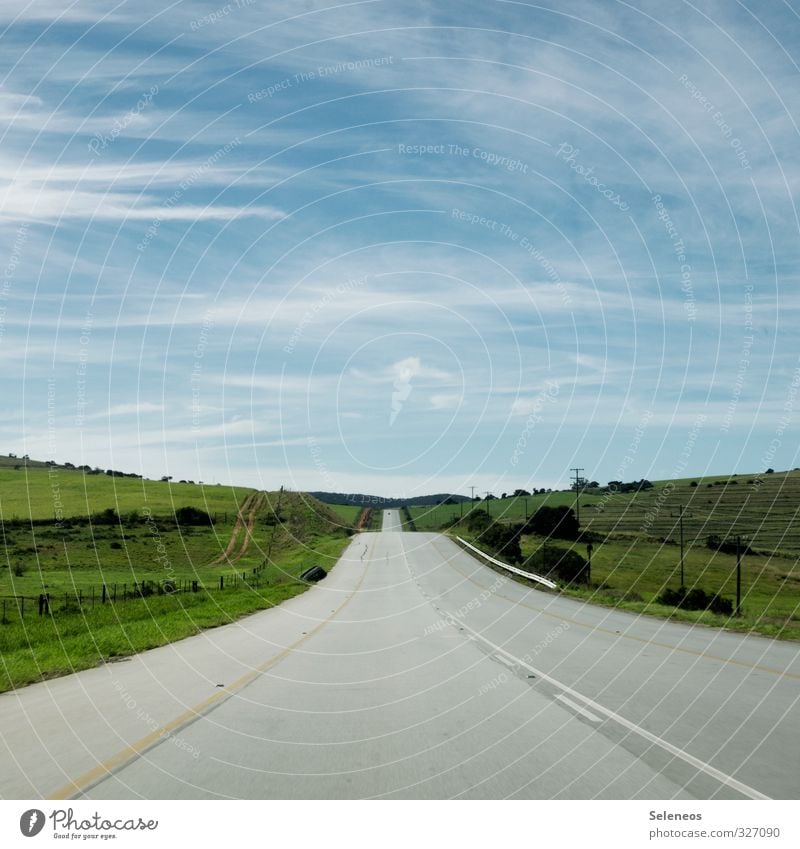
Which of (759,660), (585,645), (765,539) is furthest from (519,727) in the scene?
(765,539)

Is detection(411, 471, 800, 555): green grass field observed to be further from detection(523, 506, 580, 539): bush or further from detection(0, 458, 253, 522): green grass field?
detection(0, 458, 253, 522): green grass field

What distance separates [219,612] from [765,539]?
308 feet

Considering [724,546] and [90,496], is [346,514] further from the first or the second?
[724,546]

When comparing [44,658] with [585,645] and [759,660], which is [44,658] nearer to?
[585,645]

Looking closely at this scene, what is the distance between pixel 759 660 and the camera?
17719 millimetres

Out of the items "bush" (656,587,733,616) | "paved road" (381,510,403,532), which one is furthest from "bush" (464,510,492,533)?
"bush" (656,587,733,616)

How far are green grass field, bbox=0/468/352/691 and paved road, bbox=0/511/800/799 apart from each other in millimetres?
2957

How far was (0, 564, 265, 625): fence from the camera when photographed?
34281 millimetres

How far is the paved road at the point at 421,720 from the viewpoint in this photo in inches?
309

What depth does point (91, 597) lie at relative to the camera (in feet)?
146

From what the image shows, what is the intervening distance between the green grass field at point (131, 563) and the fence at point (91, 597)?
0.78 ft

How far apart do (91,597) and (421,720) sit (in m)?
36.7

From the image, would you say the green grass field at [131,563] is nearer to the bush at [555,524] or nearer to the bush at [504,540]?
the bush at [504,540]

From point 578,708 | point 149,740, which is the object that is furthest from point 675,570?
point 149,740
